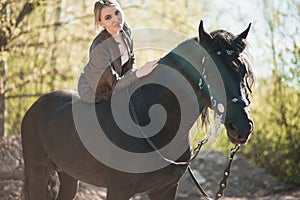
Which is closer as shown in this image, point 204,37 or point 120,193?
point 204,37

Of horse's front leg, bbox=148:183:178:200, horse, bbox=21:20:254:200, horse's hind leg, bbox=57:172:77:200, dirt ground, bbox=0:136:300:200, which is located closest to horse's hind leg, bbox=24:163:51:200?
horse's hind leg, bbox=57:172:77:200

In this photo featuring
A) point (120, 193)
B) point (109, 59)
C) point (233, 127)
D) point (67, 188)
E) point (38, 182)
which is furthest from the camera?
point (67, 188)

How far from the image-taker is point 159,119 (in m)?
3.67

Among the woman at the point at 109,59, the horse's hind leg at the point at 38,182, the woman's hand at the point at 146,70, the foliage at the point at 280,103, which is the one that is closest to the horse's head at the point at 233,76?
the woman's hand at the point at 146,70

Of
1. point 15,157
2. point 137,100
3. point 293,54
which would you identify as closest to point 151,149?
point 137,100

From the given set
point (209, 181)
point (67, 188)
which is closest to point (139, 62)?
point (209, 181)

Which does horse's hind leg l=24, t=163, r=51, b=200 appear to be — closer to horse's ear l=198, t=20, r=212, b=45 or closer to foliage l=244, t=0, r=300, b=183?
horse's ear l=198, t=20, r=212, b=45

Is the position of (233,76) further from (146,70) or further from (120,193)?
(120,193)

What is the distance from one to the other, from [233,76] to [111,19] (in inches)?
40.9

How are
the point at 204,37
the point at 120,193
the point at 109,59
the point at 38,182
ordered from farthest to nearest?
1. the point at 38,182
2. the point at 109,59
3. the point at 120,193
4. the point at 204,37

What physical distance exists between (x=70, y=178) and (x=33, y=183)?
304 mm

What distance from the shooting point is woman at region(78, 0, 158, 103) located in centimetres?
378

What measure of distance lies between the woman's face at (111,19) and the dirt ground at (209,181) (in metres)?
3.09

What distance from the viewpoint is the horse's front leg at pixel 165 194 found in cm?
391
